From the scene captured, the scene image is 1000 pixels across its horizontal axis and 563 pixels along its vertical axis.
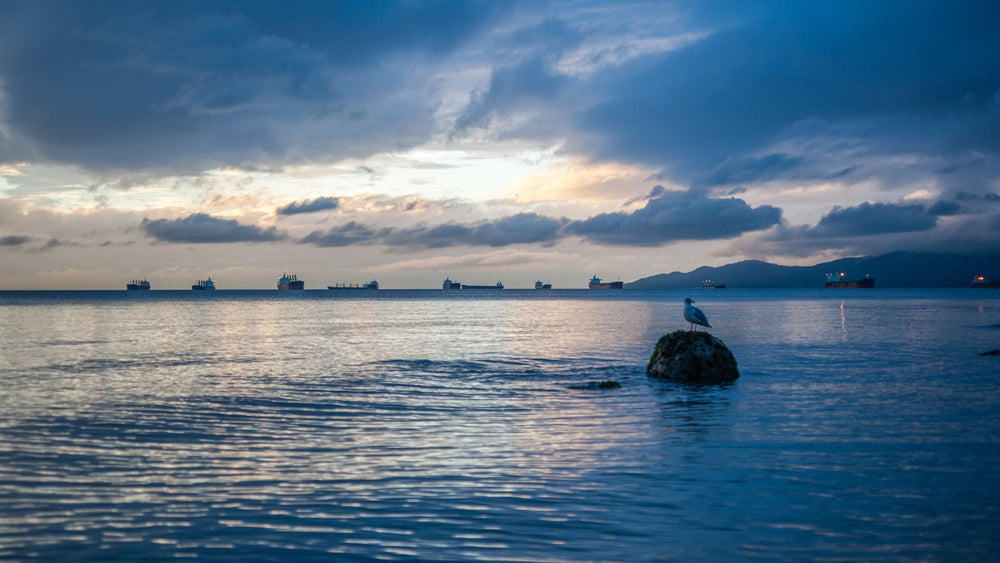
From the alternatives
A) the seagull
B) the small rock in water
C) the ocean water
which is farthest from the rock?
the small rock in water

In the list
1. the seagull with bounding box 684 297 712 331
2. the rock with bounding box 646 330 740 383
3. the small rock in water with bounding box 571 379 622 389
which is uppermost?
the seagull with bounding box 684 297 712 331

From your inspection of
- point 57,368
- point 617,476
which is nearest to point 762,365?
point 617,476

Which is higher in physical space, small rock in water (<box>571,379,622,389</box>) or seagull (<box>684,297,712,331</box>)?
seagull (<box>684,297,712,331</box>)

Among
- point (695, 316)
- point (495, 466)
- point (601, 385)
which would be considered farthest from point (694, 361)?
point (495, 466)

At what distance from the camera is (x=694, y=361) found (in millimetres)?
24422

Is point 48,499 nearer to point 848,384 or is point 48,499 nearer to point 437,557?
point 437,557

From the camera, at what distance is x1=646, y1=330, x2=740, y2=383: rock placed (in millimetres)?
24375

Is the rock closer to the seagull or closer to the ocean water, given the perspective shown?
the ocean water

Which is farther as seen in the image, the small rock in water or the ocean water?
the small rock in water

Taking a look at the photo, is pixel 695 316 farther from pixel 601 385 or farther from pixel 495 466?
pixel 495 466

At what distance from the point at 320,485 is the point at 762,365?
25337mm

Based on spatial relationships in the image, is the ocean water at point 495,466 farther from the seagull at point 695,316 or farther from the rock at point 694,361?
the seagull at point 695,316

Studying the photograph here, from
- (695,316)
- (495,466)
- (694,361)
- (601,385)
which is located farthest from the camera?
(695,316)

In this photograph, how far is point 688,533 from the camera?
322 inches
